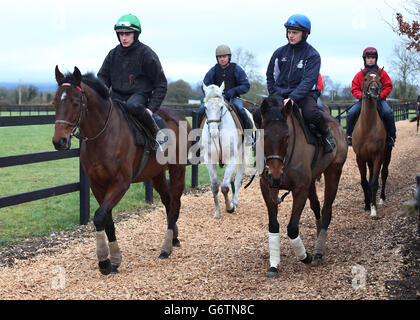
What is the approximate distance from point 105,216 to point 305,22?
3345 millimetres

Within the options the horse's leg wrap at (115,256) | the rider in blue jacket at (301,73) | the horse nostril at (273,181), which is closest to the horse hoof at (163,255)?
the horse's leg wrap at (115,256)

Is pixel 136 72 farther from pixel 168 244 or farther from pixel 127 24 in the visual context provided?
pixel 168 244

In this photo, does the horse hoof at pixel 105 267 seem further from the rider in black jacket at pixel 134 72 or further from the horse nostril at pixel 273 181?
the horse nostril at pixel 273 181

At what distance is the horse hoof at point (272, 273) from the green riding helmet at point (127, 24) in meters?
3.44

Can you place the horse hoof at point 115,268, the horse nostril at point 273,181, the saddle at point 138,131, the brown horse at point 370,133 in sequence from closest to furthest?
the horse nostril at point 273,181
the horse hoof at point 115,268
the saddle at point 138,131
the brown horse at point 370,133

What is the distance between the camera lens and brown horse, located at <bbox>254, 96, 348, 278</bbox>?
203 inches

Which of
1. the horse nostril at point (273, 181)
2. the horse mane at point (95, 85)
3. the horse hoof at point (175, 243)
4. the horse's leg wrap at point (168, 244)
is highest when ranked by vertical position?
the horse mane at point (95, 85)

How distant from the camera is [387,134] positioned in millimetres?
9703

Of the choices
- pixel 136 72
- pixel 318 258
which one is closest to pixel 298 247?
pixel 318 258

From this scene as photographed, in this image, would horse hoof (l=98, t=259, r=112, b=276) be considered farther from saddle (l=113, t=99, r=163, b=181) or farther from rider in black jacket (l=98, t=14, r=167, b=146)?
rider in black jacket (l=98, t=14, r=167, b=146)

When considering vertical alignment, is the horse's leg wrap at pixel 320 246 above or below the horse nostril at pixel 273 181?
below

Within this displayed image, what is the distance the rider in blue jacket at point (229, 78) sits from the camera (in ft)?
32.6
